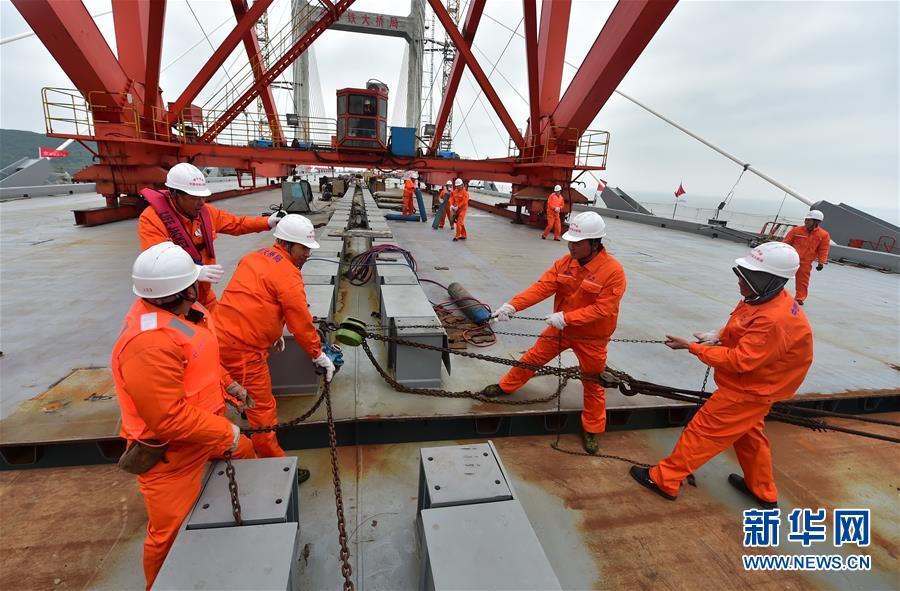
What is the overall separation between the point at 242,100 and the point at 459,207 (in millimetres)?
10175

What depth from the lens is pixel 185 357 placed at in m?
1.73

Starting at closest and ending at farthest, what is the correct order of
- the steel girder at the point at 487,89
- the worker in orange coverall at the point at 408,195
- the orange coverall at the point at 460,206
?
the orange coverall at the point at 460,206 < the steel girder at the point at 487,89 < the worker in orange coverall at the point at 408,195

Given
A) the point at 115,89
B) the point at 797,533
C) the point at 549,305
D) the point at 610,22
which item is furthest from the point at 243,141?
the point at 797,533

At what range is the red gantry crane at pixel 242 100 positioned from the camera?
888 cm

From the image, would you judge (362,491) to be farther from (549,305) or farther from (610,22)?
(610,22)

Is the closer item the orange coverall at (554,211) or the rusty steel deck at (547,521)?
the rusty steel deck at (547,521)

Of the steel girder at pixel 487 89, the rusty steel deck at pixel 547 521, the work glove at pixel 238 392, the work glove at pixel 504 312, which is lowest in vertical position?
the rusty steel deck at pixel 547 521

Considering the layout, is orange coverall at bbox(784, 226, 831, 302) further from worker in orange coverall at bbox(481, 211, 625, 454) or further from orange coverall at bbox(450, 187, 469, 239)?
orange coverall at bbox(450, 187, 469, 239)

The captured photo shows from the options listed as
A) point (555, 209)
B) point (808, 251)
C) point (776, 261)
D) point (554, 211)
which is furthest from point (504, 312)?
point (554, 211)

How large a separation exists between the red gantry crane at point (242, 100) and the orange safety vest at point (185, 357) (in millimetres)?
10489

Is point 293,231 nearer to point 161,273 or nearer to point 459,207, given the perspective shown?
point 161,273

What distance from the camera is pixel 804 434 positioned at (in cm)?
354

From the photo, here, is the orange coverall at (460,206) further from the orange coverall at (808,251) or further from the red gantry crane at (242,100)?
the orange coverall at (808,251)

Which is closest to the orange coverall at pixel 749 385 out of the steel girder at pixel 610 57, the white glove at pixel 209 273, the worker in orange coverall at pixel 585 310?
the worker in orange coverall at pixel 585 310
